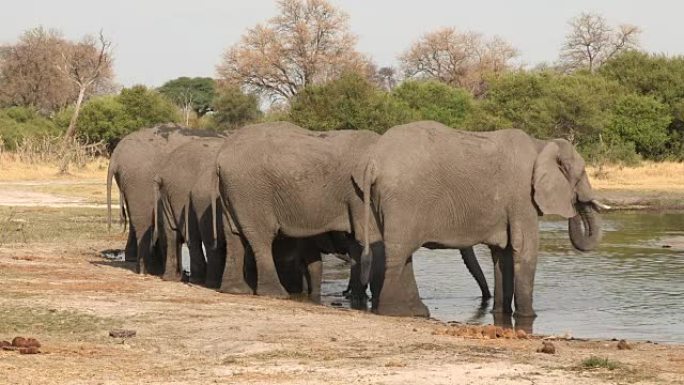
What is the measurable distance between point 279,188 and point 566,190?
3157 mm

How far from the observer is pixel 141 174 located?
56.0 feet

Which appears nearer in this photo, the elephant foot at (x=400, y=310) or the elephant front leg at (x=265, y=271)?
the elephant foot at (x=400, y=310)

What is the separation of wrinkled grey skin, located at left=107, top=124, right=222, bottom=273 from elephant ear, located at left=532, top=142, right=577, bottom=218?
19.4 feet

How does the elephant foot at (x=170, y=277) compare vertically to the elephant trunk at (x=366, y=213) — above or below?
below

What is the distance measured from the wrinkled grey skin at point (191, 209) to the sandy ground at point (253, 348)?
1.56 m

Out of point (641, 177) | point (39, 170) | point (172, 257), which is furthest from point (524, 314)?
point (39, 170)

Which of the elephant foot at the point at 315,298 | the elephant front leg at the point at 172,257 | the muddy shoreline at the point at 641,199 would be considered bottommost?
the elephant foot at the point at 315,298

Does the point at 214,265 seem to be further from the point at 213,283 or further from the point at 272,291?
the point at 272,291

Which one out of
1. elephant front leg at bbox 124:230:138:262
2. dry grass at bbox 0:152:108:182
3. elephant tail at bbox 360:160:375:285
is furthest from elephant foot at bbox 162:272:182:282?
dry grass at bbox 0:152:108:182

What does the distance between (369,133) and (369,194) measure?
173 centimetres

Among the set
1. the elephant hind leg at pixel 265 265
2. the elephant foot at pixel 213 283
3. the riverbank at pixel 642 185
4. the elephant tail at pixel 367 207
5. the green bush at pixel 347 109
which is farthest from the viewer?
the green bush at pixel 347 109

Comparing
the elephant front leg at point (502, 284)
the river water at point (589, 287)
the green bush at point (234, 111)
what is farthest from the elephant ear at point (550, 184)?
the green bush at point (234, 111)

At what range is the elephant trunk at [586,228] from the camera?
1375 cm

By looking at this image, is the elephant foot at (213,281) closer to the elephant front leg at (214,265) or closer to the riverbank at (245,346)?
the elephant front leg at (214,265)
